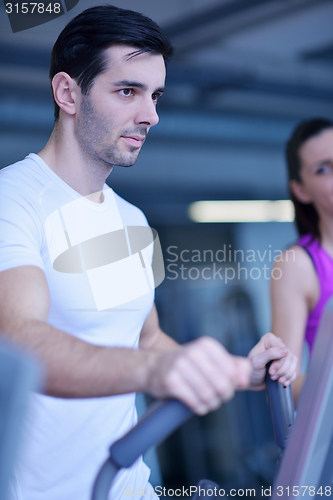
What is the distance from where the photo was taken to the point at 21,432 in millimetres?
443

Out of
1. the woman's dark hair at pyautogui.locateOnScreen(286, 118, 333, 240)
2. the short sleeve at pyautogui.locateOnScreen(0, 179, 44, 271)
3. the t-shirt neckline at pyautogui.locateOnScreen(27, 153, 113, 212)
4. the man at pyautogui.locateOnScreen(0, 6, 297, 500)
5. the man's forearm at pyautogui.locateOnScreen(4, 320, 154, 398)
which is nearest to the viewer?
the man's forearm at pyautogui.locateOnScreen(4, 320, 154, 398)

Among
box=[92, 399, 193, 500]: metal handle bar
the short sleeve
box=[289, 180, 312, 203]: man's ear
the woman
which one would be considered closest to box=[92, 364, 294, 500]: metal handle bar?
box=[92, 399, 193, 500]: metal handle bar

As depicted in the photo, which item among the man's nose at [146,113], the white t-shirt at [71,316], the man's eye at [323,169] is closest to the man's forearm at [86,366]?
the white t-shirt at [71,316]

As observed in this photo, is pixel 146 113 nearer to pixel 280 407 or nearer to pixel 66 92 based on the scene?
pixel 66 92

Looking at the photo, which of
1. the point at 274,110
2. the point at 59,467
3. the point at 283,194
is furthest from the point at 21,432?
the point at 283,194

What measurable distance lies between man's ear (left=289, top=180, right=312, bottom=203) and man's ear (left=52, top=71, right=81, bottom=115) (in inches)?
38.5

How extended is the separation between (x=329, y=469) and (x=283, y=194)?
4.00 meters

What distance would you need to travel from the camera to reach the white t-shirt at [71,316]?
3.83 feet

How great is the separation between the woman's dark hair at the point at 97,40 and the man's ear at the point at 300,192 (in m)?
0.78

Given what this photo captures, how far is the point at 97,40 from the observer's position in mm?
1323

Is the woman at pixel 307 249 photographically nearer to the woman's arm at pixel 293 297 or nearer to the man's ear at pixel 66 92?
the woman's arm at pixel 293 297

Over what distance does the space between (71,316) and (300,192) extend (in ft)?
3.74

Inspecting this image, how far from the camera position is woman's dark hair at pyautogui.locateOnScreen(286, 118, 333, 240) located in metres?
1.87

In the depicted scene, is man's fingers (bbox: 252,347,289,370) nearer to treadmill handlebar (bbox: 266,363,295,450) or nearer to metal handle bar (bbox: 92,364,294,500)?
treadmill handlebar (bbox: 266,363,295,450)
